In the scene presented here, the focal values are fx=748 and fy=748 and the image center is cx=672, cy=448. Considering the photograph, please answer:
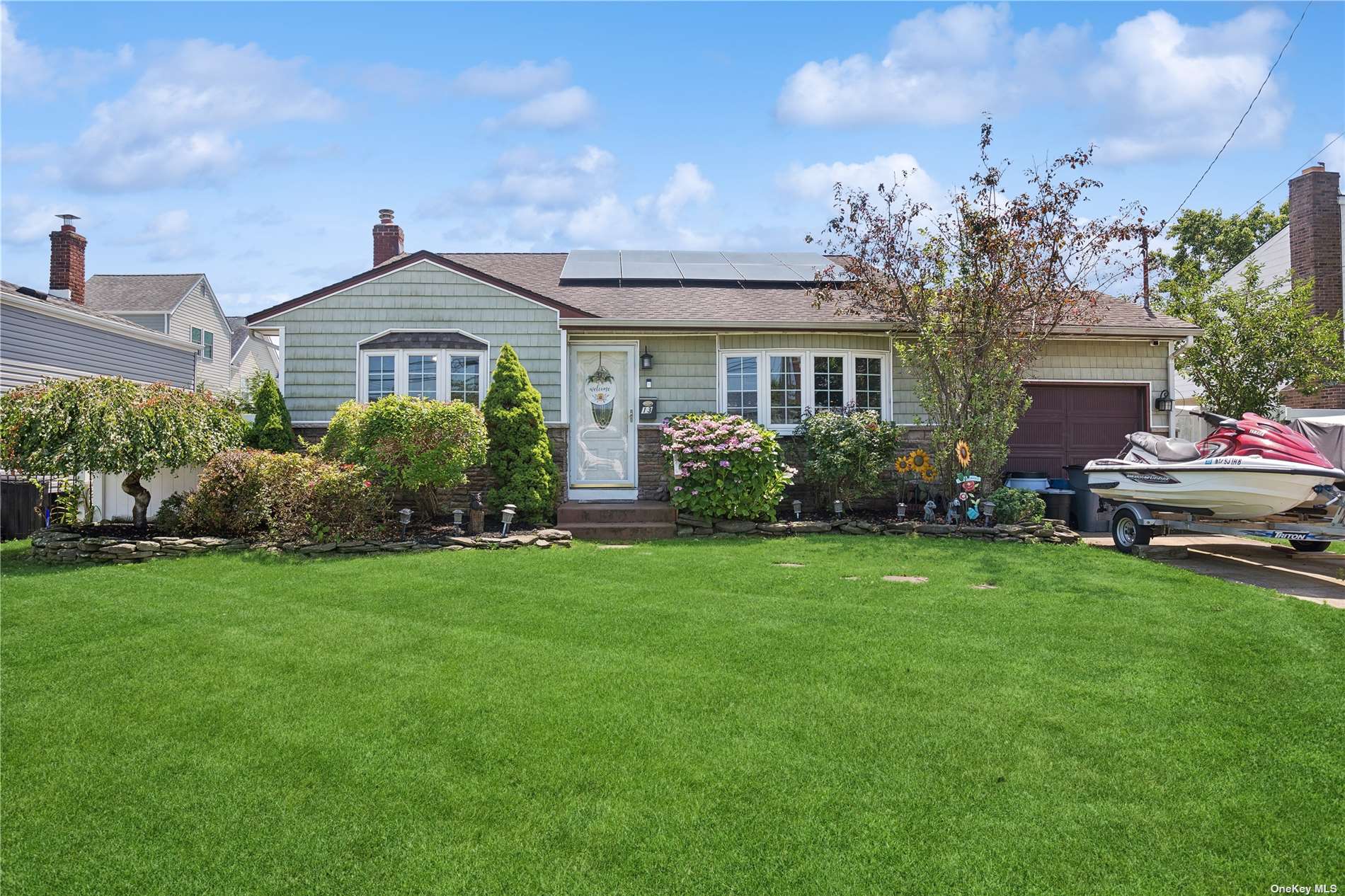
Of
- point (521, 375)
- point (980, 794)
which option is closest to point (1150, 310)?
point (521, 375)

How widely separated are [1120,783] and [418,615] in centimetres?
442

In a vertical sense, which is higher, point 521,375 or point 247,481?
point 521,375

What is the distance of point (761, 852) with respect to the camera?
2.54 m

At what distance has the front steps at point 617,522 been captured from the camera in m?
9.30

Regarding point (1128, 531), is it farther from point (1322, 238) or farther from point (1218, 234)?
point (1218, 234)

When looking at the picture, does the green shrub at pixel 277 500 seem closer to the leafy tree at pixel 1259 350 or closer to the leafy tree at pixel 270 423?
the leafy tree at pixel 270 423

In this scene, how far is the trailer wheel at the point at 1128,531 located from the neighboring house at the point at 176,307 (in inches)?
857

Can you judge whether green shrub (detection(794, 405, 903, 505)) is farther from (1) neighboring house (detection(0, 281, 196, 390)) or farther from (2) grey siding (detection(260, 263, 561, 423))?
(1) neighboring house (detection(0, 281, 196, 390))

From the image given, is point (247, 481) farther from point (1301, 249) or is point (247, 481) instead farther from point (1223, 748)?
point (1301, 249)

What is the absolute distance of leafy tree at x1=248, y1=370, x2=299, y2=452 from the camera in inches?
386

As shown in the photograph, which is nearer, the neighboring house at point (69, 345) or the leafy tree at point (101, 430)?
the leafy tree at point (101, 430)

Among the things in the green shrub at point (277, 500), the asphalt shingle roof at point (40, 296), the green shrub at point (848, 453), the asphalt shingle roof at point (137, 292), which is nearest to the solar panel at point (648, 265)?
the green shrub at point (848, 453)

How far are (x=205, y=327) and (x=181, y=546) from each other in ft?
62.9

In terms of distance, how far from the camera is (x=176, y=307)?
856 inches
